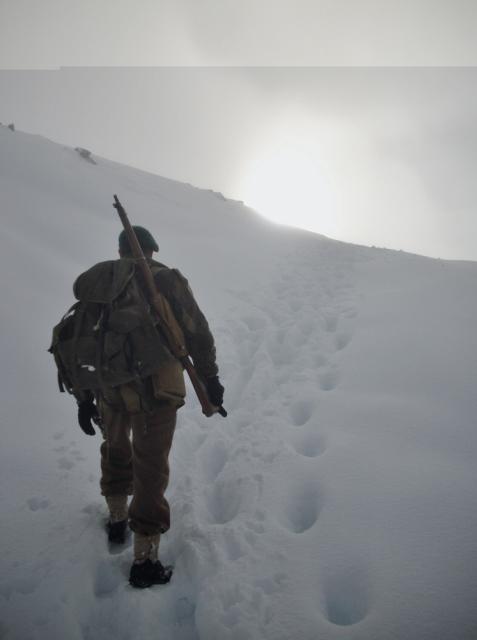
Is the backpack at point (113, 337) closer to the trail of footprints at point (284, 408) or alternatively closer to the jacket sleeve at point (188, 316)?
the jacket sleeve at point (188, 316)

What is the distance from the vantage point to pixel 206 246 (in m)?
10.9

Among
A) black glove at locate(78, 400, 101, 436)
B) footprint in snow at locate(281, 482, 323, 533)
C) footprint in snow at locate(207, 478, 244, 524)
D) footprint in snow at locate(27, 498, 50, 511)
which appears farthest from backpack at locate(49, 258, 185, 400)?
footprint in snow at locate(281, 482, 323, 533)

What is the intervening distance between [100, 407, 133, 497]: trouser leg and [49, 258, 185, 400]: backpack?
337 mm

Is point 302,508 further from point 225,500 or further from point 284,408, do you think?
point 284,408

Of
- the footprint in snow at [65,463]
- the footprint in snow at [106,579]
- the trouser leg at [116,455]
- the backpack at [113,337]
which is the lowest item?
the footprint in snow at [106,579]

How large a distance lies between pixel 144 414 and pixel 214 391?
0.58 meters

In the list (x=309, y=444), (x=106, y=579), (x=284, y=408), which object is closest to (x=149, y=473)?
(x=106, y=579)

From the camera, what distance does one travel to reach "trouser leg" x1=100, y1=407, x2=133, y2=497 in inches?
114

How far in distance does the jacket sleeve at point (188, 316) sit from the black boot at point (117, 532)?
4.60 feet

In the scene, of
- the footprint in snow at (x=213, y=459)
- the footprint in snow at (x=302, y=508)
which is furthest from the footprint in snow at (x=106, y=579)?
the footprint in snow at (x=302, y=508)

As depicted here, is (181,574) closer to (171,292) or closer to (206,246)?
(171,292)

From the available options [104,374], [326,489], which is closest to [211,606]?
[326,489]

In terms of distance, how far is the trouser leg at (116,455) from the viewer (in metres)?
2.89

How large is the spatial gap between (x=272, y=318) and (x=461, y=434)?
13.9 ft
